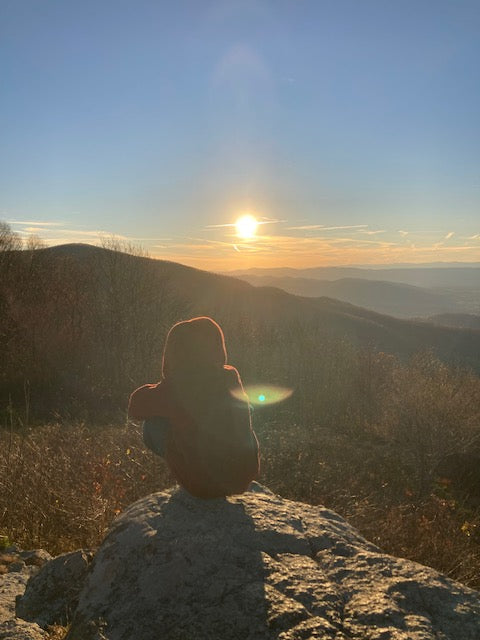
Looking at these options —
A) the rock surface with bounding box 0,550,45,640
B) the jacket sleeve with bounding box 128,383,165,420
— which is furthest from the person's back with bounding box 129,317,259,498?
the rock surface with bounding box 0,550,45,640

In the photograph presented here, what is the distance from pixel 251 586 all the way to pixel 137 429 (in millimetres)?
9290

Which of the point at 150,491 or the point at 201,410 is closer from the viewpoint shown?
the point at 201,410

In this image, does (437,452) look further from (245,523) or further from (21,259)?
(21,259)

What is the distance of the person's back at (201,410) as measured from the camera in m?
4.12

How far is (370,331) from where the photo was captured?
6681cm

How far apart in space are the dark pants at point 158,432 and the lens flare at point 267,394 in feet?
55.1

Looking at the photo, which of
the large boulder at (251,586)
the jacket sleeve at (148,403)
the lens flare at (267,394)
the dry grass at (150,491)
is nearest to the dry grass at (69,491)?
the dry grass at (150,491)

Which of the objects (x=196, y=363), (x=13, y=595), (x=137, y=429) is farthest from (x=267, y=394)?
(x=196, y=363)

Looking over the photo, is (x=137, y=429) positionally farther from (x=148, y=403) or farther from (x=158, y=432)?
(x=148, y=403)

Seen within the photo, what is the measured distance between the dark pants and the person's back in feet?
0.23

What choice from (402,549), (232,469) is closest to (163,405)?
(232,469)

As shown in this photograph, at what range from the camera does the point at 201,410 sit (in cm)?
414

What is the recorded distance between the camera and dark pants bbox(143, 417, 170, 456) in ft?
14.3

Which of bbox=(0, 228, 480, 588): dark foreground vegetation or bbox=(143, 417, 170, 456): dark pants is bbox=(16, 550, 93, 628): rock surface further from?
bbox=(0, 228, 480, 588): dark foreground vegetation
